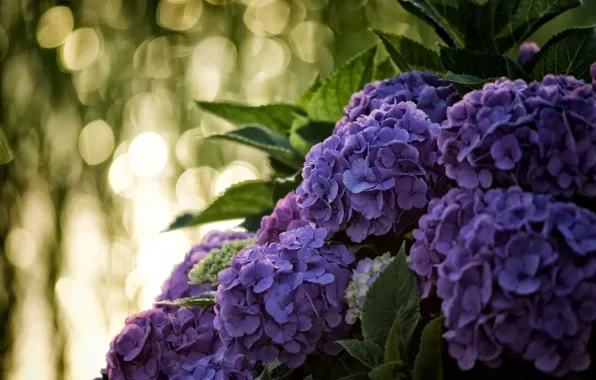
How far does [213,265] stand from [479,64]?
37 cm

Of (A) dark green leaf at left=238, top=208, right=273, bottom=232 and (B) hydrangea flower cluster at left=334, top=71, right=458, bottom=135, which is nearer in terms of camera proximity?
(B) hydrangea flower cluster at left=334, top=71, right=458, bottom=135

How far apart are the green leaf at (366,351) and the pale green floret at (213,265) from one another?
0.93 feet

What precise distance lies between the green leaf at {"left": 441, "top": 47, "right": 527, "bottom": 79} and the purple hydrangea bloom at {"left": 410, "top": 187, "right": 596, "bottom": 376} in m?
0.26

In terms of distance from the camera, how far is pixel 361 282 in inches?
27.2

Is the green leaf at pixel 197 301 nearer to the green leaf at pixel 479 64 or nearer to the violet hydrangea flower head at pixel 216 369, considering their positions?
the violet hydrangea flower head at pixel 216 369

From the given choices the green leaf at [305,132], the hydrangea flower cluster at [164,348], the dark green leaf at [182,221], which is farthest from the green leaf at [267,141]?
the hydrangea flower cluster at [164,348]

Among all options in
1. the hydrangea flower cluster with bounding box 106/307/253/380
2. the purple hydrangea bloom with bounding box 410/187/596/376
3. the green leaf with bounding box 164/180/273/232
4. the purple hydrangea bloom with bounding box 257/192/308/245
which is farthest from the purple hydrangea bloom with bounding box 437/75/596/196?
the green leaf with bounding box 164/180/273/232

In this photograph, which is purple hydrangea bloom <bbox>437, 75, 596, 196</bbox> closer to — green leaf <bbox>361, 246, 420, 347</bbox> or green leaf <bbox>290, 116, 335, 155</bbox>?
green leaf <bbox>361, 246, 420, 347</bbox>

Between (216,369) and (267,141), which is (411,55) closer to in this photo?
(267,141)

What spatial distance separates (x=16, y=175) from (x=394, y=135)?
1408 millimetres

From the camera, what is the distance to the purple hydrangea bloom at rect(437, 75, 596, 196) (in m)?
0.61

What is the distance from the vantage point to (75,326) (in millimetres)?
1860

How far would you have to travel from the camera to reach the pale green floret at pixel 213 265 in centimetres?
91

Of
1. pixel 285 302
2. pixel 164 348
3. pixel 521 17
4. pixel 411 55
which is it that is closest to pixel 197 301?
pixel 164 348
